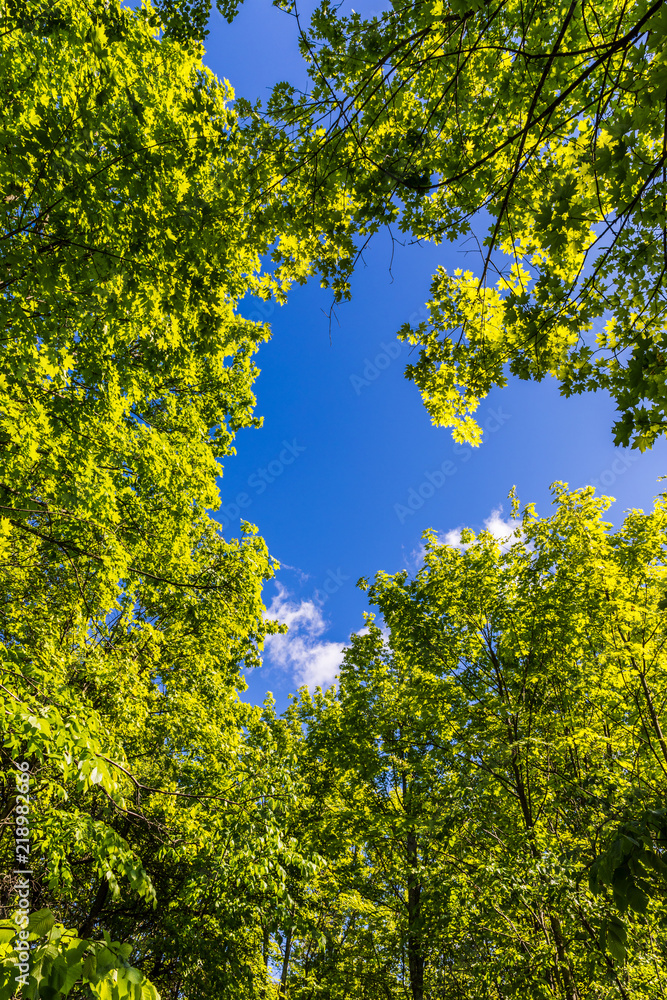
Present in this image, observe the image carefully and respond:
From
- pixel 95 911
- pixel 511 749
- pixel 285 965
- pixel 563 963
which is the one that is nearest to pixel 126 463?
pixel 511 749

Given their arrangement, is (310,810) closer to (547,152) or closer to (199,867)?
(199,867)

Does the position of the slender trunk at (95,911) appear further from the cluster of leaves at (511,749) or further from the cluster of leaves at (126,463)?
the cluster of leaves at (511,749)

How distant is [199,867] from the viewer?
5.40 meters

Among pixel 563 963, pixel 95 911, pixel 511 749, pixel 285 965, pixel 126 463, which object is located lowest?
pixel 285 965

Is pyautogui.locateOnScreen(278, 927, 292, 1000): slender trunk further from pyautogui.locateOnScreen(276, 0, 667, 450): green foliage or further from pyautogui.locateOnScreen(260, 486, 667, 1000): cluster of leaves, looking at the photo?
pyautogui.locateOnScreen(276, 0, 667, 450): green foliage

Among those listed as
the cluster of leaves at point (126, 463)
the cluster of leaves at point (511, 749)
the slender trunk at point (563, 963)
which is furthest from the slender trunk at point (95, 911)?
the slender trunk at point (563, 963)

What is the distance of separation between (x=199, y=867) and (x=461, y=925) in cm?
516

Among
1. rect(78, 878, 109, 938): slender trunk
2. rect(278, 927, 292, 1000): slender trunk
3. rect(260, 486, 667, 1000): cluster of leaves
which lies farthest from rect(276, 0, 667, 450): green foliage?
rect(278, 927, 292, 1000): slender trunk

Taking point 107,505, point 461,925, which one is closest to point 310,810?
point 461,925

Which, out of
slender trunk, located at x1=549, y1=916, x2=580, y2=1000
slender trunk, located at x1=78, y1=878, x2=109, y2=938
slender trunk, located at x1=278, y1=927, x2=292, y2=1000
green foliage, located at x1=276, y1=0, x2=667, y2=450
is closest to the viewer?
green foliage, located at x1=276, y1=0, x2=667, y2=450

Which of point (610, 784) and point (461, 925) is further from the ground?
point (610, 784)

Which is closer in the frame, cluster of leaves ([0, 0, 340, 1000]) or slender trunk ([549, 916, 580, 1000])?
cluster of leaves ([0, 0, 340, 1000])

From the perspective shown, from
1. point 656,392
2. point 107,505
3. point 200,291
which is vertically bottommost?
point 656,392

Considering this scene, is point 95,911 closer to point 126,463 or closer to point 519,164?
point 126,463
